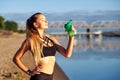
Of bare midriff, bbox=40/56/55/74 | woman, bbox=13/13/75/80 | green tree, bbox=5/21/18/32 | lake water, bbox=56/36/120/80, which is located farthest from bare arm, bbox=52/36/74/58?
green tree, bbox=5/21/18/32

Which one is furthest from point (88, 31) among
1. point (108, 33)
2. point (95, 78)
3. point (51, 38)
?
point (51, 38)

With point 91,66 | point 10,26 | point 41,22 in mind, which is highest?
point 41,22

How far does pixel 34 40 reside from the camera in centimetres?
406

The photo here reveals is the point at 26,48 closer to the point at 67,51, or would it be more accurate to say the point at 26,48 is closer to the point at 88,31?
the point at 67,51

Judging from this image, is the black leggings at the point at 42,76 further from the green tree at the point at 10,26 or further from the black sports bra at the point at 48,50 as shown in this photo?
the green tree at the point at 10,26

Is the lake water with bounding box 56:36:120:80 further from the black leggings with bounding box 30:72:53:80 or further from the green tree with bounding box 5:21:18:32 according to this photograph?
the green tree with bounding box 5:21:18:32

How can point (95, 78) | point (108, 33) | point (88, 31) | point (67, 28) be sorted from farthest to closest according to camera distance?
point (108, 33) → point (88, 31) → point (95, 78) → point (67, 28)

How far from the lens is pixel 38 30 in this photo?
4.14 m

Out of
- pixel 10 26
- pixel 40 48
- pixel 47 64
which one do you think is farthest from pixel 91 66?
pixel 10 26

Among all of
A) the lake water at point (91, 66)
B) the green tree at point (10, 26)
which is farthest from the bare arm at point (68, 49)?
the green tree at point (10, 26)

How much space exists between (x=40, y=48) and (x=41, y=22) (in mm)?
271

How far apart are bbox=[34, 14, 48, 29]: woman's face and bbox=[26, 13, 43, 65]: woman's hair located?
4 centimetres

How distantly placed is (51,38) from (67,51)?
222mm

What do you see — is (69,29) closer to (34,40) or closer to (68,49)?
(68,49)
